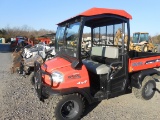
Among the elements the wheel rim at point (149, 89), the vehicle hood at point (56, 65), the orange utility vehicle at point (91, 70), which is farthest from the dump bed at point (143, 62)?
the vehicle hood at point (56, 65)

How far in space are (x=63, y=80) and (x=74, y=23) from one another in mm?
1180

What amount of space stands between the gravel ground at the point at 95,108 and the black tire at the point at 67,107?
0.29m

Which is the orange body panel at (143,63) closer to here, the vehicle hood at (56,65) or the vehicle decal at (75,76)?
the vehicle decal at (75,76)

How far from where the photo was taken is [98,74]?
180 inches

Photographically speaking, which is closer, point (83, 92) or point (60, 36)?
point (83, 92)

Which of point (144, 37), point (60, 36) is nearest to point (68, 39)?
point (60, 36)

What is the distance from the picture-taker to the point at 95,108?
476 cm

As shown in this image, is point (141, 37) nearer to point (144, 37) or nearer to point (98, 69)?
point (144, 37)

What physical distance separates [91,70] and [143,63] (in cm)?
133

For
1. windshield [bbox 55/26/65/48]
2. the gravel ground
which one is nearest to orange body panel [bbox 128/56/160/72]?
the gravel ground

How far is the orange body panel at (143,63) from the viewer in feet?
15.8

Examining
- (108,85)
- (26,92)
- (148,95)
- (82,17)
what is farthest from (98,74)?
(26,92)

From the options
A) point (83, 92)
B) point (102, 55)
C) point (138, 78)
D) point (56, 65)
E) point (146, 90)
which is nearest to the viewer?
point (83, 92)

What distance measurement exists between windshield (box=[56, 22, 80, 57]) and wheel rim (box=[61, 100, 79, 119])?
3.12ft
